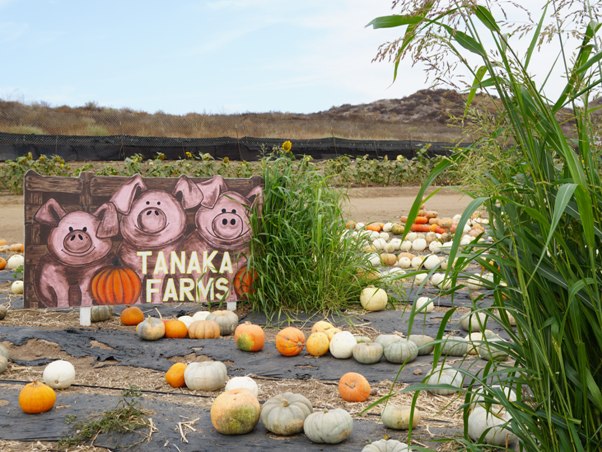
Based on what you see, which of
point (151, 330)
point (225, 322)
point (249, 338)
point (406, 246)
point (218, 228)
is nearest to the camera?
point (249, 338)

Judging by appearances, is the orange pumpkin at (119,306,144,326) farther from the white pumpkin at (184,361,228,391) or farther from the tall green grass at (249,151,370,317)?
the white pumpkin at (184,361,228,391)

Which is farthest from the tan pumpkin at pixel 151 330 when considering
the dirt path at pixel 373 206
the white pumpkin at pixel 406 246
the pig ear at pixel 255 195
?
the dirt path at pixel 373 206

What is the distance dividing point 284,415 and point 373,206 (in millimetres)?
9656

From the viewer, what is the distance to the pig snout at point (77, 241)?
15.1 ft

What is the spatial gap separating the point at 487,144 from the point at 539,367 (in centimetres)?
59

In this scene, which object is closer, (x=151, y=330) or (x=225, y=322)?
(x=151, y=330)

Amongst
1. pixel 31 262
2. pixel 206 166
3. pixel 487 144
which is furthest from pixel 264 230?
pixel 206 166

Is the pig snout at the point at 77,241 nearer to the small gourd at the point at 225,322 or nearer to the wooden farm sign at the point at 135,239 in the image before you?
the wooden farm sign at the point at 135,239

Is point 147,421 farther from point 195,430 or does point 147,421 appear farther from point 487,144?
point 487,144

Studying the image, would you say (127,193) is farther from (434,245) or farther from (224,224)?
(434,245)

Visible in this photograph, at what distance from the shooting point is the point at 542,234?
163 cm

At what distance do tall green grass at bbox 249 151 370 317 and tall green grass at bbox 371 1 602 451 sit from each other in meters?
2.77

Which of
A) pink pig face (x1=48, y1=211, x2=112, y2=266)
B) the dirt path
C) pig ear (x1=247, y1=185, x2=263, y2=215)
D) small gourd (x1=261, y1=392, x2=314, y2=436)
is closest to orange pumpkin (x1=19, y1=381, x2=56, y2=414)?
small gourd (x1=261, y1=392, x2=314, y2=436)

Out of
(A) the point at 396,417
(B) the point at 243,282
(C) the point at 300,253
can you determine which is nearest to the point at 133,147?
(B) the point at 243,282
